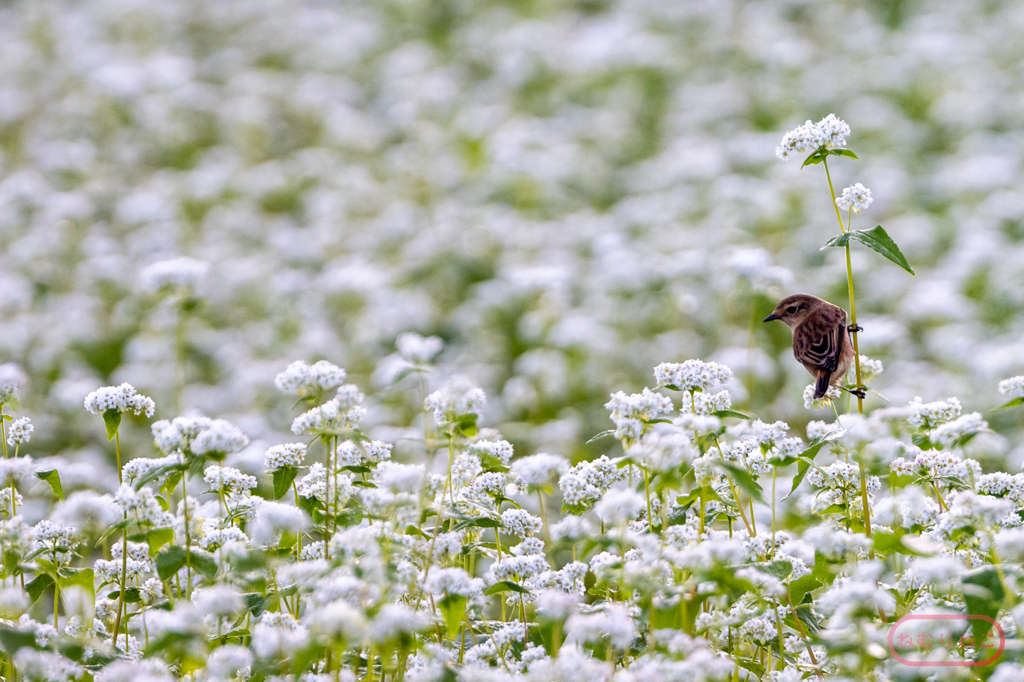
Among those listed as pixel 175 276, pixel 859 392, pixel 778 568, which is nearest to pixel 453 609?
pixel 778 568

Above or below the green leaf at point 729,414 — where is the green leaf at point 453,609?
below

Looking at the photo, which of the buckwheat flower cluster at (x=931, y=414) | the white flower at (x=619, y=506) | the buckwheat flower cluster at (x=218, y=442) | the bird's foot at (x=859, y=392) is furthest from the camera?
the buckwheat flower cluster at (x=931, y=414)

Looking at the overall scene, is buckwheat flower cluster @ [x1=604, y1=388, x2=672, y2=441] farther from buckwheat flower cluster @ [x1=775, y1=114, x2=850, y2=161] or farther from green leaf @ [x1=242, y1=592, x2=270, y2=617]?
green leaf @ [x1=242, y1=592, x2=270, y2=617]

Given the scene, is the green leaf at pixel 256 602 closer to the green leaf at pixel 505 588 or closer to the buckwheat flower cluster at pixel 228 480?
the buckwheat flower cluster at pixel 228 480

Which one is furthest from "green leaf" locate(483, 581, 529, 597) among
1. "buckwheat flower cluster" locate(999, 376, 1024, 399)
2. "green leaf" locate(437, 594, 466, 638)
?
"buckwheat flower cluster" locate(999, 376, 1024, 399)

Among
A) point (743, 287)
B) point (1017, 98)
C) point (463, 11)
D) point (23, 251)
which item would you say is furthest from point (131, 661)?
point (463, 11)

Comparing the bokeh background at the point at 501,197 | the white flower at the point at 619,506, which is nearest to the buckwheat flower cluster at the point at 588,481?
the white flower at the point at 619,506

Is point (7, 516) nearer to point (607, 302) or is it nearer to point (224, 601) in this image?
point (224, 601)

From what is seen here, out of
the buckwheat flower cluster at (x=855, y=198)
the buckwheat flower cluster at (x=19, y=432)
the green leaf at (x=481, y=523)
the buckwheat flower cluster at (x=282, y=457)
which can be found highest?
the buckwheat flower cluster at (x=855, y=198)

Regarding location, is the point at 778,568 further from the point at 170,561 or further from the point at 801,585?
the point at 170,561
